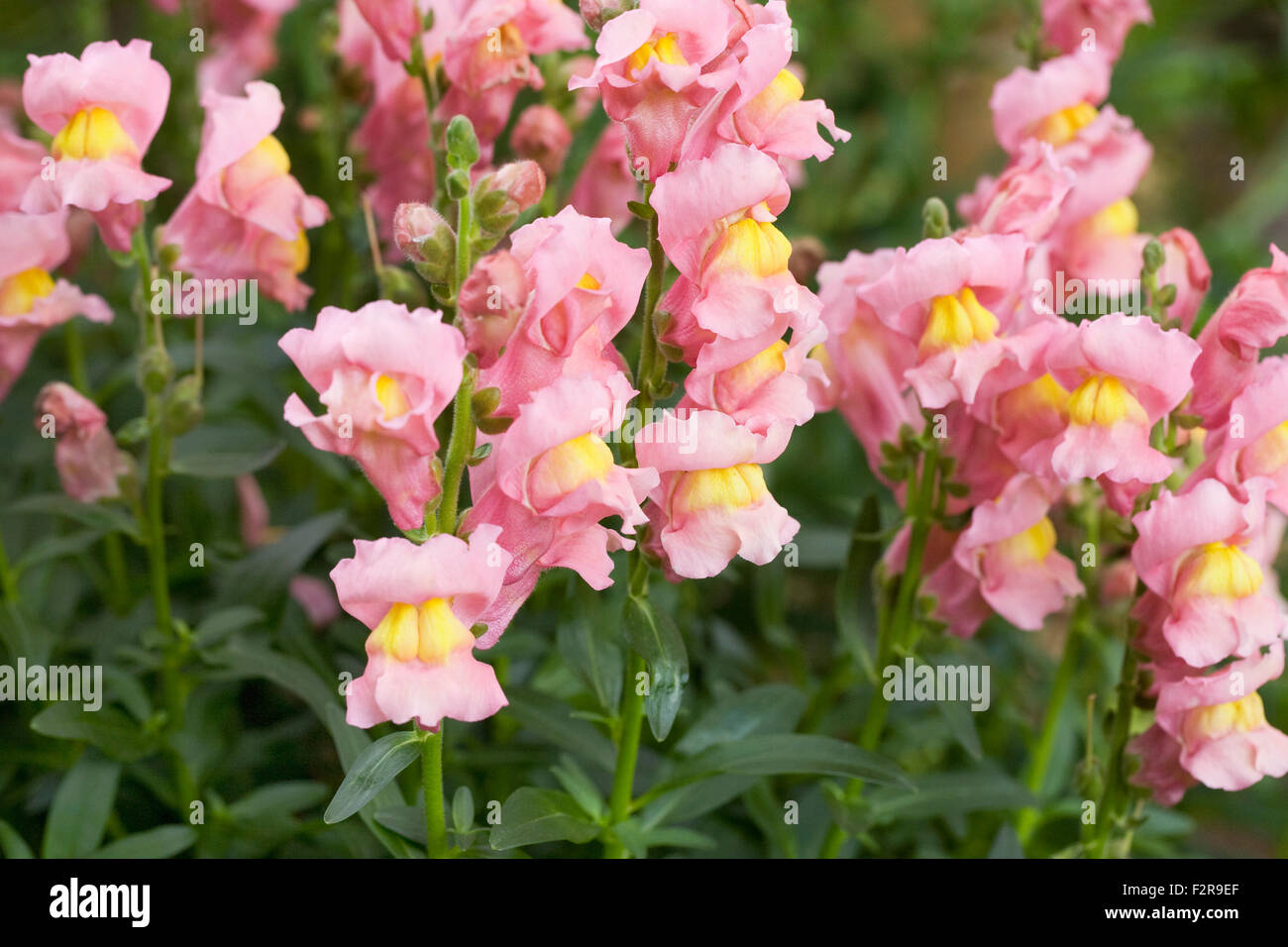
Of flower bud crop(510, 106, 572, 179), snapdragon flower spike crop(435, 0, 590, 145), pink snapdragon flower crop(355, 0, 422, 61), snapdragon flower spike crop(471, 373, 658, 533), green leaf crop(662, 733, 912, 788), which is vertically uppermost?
pink snapdragon flower crop(355, 0, 422, 61)

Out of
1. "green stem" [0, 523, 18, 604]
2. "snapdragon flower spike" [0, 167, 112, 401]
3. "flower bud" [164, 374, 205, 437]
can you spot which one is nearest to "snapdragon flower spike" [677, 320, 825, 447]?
"flower bud" [164, 374, 205, 437]

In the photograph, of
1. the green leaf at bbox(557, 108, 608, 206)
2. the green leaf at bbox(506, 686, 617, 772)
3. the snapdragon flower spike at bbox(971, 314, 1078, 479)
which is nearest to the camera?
the snapdragon flower spike at bbox(971, 314, 1078, 479)

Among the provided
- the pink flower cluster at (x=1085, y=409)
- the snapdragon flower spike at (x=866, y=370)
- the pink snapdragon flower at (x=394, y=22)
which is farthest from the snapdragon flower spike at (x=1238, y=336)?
the pink snapdragon flower at (x=394, y=22)

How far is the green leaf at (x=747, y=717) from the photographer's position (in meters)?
1.12

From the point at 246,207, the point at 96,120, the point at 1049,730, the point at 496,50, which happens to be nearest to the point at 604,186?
the point at 496,50

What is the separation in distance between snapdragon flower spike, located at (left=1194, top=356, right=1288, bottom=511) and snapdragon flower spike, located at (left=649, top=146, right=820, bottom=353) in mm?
327

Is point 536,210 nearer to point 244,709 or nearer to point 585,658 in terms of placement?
point 585,658

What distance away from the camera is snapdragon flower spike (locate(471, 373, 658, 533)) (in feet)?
2.52

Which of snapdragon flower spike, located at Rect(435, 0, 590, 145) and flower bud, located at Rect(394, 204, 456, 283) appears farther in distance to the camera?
snapdragon flower spike, located at Rect(435, 0, 590, 145)

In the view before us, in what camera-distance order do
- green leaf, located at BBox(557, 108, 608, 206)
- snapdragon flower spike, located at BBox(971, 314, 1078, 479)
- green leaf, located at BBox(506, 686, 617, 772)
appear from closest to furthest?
snapdragon flower spike, located at BBox(971, 314, 1078, 479) → green leaf, located at BBox(506, 686, 617, 772) → green leaf, located at BBox(557, 108, 608, 206)

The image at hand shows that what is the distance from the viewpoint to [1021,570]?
3.41 ft

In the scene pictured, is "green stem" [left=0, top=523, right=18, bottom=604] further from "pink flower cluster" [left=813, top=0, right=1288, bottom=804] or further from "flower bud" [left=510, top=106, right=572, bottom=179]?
"pink flower cluster" [left=813, top=0, right=1288, bottom=804]
